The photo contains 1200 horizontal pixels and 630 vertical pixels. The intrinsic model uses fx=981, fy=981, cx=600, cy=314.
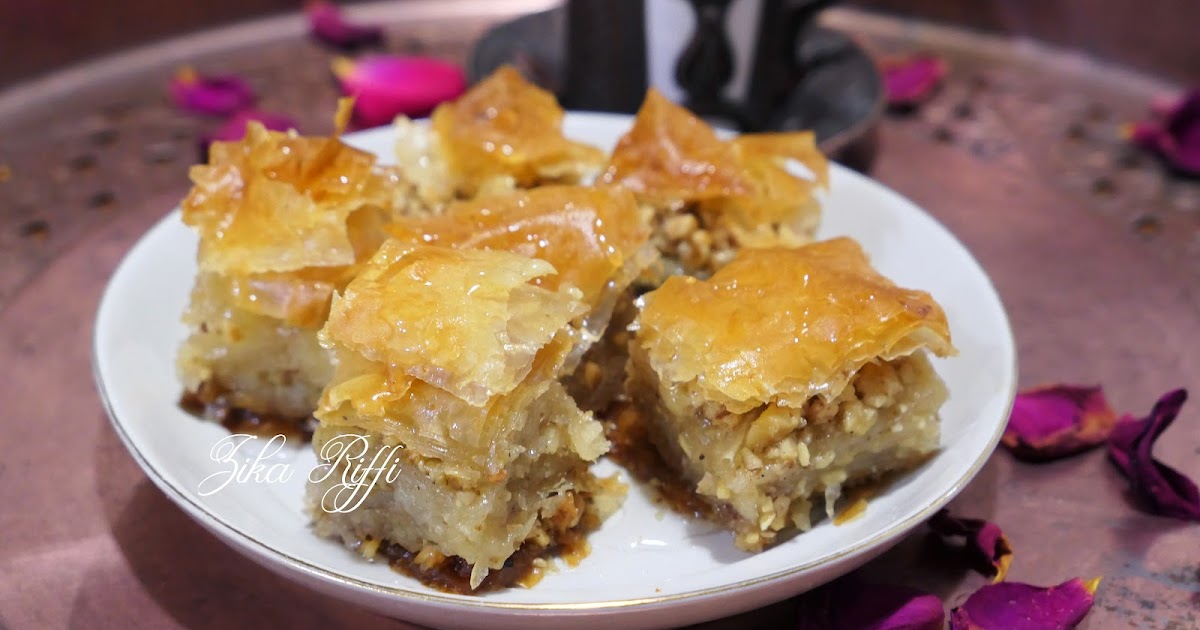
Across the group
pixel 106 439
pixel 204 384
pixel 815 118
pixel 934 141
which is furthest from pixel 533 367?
pixel 934 141

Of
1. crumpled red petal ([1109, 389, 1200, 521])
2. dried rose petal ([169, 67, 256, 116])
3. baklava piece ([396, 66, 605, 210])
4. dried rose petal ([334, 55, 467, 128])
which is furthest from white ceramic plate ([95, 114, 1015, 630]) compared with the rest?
dried rose petal ([169, 67, 256, 116])

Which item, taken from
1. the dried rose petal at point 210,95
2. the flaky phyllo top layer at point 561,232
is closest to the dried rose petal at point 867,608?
the flaky phyllo top layer at point 561,232

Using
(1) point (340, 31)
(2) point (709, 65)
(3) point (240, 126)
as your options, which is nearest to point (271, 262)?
(3) point (240, 126)

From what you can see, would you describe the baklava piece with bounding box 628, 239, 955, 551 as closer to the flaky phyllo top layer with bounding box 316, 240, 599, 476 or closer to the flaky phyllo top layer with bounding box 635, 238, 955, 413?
the flaky phyllo top layer with bounding box 635, 238, 955, 413

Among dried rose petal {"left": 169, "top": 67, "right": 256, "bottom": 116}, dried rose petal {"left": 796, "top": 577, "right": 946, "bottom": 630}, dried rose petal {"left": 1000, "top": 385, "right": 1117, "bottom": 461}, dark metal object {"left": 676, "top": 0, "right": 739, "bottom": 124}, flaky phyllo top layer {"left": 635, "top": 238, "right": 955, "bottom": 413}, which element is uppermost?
flaky phyllo top layer {"left": 635, "top": 238, "right": 955, "bottom": 413}

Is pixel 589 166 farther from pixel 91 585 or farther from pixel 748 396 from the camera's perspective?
pixel 91 585

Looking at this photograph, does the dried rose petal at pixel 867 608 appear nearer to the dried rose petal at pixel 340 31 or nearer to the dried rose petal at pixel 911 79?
the dried rose petal at pixel 911 79
